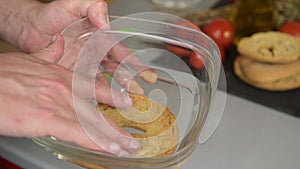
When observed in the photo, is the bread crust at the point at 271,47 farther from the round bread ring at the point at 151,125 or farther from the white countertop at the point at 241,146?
the round bread ring at the point at 151,125

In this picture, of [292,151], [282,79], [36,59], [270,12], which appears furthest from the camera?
[270,12]

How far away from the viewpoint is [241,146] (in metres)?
0.88

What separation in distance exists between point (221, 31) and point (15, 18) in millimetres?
451

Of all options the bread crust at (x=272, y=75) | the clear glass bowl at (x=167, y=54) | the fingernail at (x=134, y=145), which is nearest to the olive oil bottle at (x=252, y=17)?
the bread crust at (x=272, y=75)

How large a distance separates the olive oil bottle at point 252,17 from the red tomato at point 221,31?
0.12 ft

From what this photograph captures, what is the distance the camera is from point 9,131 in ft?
2.15

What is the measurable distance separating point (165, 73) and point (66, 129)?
0.29m

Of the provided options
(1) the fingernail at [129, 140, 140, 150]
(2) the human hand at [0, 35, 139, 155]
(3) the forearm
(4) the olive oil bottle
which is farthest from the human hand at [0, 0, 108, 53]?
(4) the olive oil bottle

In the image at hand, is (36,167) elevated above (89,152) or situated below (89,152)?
below

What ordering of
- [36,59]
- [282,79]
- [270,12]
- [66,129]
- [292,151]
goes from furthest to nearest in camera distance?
[270,12] → [282,79] → [292,151] → [36,59] → [66,129]

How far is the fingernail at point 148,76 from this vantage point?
2.83ft

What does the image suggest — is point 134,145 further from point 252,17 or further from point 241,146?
point 252,17

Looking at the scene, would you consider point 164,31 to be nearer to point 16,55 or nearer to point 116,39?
point 116,39

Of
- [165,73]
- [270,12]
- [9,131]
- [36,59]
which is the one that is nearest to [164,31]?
[165,73]
